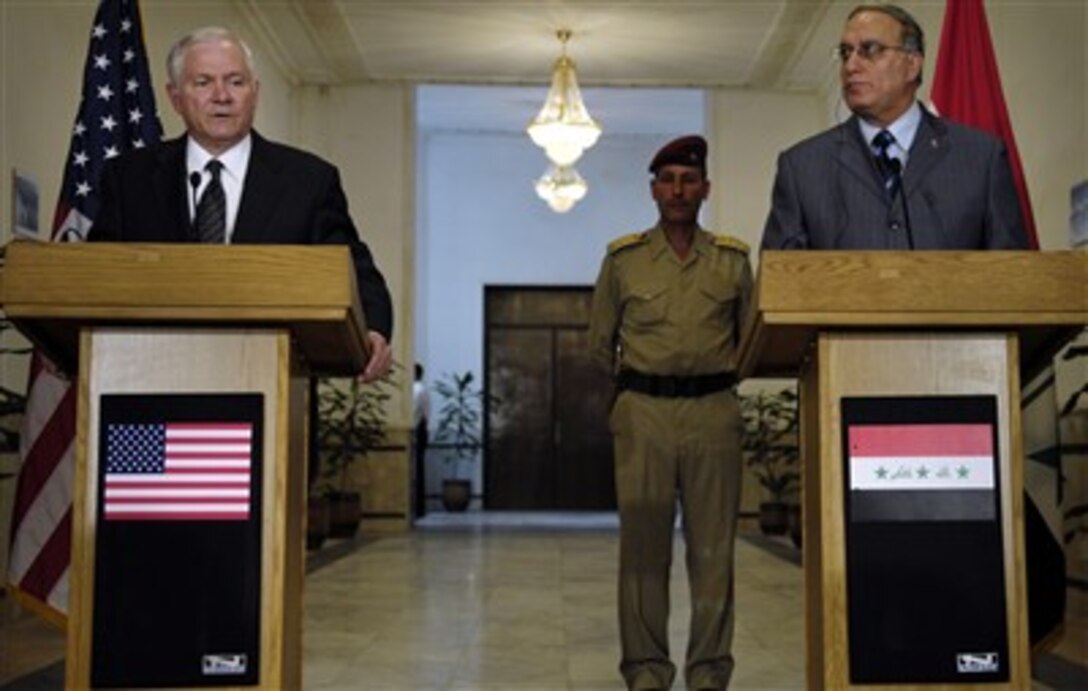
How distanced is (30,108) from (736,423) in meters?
3.99

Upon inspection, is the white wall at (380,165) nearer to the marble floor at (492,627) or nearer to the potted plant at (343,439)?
the potted plant at (343,439)

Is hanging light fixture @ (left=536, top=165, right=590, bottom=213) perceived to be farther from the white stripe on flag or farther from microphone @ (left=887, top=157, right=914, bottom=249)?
the white stripe on flag

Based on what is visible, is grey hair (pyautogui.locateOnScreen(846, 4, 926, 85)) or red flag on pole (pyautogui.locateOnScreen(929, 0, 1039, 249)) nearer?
grey hair (pyautogui.locateOnScreen(846, 4, 926, 85))

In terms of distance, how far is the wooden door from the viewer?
14.5 metres

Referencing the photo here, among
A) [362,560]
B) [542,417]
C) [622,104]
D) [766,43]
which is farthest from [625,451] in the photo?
[542,417]

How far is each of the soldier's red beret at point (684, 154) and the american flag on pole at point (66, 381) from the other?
1.77 metres

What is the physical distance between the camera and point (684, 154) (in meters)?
3.58

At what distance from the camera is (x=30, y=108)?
5.93 metres

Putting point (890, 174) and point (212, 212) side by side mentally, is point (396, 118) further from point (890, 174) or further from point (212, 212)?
point (890, 174)

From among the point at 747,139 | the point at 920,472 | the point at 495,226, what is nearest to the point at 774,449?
the point at 747,139

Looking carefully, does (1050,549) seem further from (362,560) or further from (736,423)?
(362,560)

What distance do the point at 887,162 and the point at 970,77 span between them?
A: 2693 mm

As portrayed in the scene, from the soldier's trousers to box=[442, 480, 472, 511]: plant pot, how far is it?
10.4 metres

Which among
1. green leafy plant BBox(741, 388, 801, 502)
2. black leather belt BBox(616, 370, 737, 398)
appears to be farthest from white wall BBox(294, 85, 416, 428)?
black leather belt BBox(616, 370, 737, 398)
